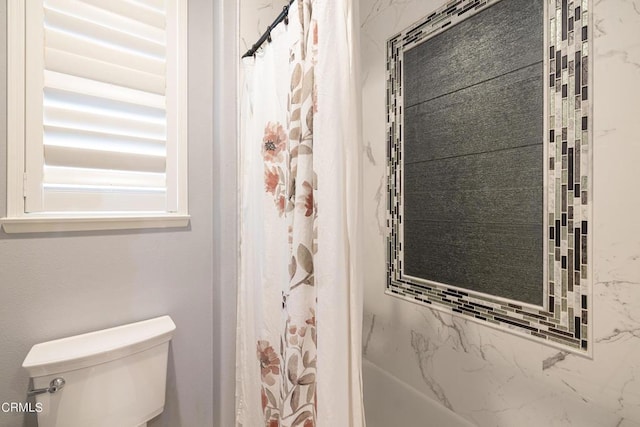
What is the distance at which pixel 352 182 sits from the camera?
68cm

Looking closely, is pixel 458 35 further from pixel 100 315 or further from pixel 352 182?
pixel 100 315

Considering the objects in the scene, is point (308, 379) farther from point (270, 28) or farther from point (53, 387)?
point (270, 28)

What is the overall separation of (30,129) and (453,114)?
1.57 m

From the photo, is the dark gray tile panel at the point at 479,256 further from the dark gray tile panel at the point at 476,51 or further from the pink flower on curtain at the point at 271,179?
the pink flower on curtain at the point at 271,179

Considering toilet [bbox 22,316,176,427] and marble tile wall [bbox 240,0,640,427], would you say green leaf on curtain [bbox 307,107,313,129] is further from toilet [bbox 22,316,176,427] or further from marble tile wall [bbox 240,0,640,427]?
toilet [bbox 22,316,176,427]

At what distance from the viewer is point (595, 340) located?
825 mm

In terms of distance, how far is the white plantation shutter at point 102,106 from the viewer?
1018 mm

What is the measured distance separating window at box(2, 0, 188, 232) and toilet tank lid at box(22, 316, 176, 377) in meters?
0.40

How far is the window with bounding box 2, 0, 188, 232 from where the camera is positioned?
99 cm

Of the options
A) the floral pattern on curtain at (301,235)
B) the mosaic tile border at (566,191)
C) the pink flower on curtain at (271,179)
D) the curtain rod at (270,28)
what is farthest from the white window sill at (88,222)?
the mosaic tile border at (566,191)

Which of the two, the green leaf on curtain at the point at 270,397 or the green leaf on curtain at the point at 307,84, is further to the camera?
the green leaf on curtain at the point at 270,397

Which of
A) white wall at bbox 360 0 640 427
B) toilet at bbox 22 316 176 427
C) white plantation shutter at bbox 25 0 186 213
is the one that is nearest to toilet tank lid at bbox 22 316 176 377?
toilet at bbox 22 316 176 427

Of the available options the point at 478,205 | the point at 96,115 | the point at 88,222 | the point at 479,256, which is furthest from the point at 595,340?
the point at 96,115

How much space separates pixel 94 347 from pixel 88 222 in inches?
17.6
